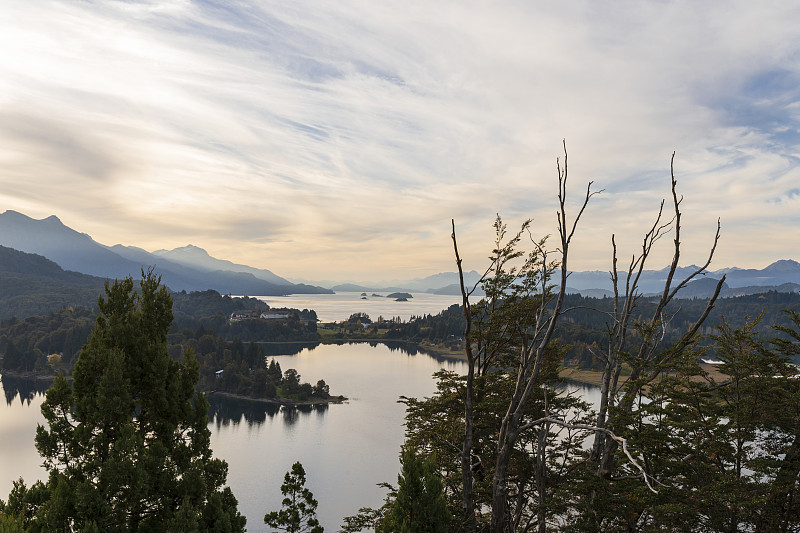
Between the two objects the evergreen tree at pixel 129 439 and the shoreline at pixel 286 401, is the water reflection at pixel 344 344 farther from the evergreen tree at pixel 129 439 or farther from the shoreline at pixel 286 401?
the evergreen tree at pixel 129 439

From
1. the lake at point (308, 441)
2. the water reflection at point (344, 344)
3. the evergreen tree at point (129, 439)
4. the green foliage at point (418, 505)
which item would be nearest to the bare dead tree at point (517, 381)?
the green foliage at point (418, 505)

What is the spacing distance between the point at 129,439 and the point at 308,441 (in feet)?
171

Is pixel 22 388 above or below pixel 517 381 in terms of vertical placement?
below

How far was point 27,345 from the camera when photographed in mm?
110500

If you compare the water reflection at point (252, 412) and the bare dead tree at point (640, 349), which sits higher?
the bare dead tree at point (640, 349)

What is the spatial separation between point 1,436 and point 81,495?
69870 mm

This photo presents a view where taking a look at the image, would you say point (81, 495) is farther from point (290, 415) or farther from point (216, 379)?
point (216, 379)

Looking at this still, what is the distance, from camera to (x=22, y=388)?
8850 cm

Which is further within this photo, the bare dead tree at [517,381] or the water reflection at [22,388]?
the water reflection at [22,388]

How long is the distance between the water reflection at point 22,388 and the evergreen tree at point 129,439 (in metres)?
90.5

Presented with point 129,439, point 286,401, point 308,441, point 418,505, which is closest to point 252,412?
point 286,401

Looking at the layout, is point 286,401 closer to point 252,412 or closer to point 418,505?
point 252,412

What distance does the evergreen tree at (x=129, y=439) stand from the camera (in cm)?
759

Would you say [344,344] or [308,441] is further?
[344,344]
